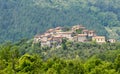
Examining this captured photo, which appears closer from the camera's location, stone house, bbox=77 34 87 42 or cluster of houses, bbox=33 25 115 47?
stone house, bbox=77 34 87 42

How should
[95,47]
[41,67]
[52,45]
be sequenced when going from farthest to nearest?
[52,45] → [95,47] → [41,67]

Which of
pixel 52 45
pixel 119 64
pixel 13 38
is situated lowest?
pixel 13 38

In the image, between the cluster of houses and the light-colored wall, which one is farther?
the cluster of houses

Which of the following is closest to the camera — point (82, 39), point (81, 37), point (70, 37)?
point (82, 39)

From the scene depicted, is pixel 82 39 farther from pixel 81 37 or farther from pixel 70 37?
pixel 70 37

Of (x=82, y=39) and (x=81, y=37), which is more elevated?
(x=81, y=37)

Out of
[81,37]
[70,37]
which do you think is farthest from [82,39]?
[70,37]

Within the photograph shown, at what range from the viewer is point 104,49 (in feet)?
290

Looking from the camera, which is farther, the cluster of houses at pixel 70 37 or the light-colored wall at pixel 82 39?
the cluster of houses at pixel 70 37

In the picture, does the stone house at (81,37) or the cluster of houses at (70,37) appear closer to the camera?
the stone house at (81,37)

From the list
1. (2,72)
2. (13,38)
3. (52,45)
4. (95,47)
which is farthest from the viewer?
(13,38)

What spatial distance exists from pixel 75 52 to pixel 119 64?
41857 mm

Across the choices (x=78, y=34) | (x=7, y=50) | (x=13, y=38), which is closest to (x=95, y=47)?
(x=78, y=34)

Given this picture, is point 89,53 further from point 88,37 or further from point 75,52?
point 88,37
